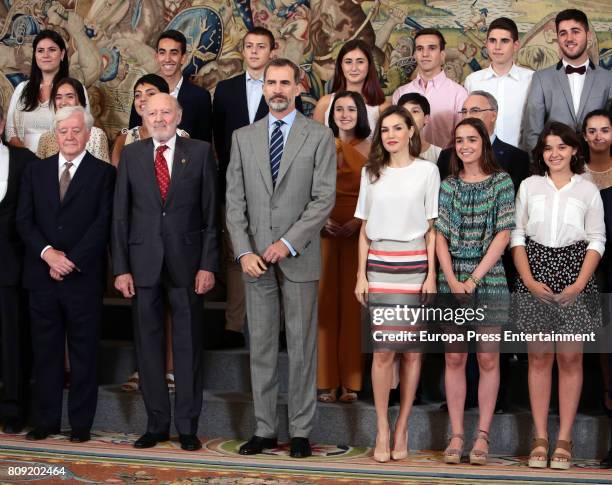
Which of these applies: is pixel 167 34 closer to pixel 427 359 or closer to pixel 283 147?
pixel 283 147

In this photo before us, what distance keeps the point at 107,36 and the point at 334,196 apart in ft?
11.7

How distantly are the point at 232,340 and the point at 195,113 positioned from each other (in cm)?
135

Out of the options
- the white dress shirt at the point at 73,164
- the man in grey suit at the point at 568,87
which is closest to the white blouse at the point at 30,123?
→ the white dress shirt at the point at 73,164

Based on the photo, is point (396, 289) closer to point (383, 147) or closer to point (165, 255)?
point (383, 147)

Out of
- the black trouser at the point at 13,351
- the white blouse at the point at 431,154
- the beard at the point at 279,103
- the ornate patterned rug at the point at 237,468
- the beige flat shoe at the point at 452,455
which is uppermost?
the beard at the point at 279,103

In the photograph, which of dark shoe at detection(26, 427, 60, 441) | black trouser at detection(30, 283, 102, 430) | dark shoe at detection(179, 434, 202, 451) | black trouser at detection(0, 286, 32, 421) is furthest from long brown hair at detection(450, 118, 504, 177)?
dark shoe at detection(26, 427, 60, 441)

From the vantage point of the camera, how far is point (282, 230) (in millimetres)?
5461

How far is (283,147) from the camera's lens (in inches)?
218

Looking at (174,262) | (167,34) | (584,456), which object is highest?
(167,34)

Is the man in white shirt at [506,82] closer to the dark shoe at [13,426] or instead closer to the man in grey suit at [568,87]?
the man in grey suit at [568,87]

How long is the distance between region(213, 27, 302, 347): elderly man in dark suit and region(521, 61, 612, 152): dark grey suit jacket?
134 centimetres

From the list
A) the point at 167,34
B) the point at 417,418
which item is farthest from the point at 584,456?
the point at 167,34

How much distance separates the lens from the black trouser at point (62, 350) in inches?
228

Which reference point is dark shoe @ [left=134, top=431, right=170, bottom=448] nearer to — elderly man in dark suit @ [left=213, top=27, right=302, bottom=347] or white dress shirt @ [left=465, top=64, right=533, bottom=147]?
elderly man in dark suit @ [left=213, top=27, right=302, bottom=347]
